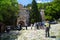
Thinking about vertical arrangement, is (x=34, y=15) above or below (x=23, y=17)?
above

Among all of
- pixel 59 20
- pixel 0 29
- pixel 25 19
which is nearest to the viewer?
pixel 0 29

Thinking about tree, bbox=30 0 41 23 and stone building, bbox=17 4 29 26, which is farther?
tree, bbox=30 0 41 23

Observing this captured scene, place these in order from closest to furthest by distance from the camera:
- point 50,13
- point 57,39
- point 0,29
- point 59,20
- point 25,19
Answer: point 57,39 → point 0,29 → point 59,20 → point 50,13 → point 25,19

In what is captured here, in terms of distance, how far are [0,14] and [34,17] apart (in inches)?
1606

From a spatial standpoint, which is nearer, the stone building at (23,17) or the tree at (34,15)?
the stone building at (23,17)

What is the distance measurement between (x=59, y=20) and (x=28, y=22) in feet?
45.7

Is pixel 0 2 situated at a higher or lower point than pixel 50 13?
higher

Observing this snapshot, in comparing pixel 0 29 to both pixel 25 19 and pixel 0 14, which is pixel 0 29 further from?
pixel 25 19

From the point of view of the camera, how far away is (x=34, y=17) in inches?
2842

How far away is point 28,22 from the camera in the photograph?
70.9 meters

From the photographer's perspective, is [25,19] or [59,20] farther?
[25,19]

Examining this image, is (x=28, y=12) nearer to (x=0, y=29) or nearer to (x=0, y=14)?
(x=0, y=29)

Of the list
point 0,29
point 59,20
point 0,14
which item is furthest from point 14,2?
point 59,20

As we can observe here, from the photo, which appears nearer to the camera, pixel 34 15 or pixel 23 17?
pixel 23 17
